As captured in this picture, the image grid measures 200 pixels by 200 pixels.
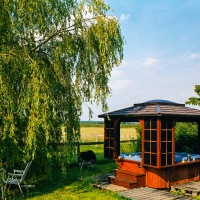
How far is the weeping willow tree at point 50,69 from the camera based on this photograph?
824cm

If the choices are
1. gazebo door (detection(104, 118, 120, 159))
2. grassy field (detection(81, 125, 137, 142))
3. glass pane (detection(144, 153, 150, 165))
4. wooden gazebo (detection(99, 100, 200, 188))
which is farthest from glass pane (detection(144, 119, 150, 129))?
grassy field (detection(81, 125, 137, 142))

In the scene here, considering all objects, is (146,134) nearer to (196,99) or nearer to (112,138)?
(112,138)

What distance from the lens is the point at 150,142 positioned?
33.8 feet

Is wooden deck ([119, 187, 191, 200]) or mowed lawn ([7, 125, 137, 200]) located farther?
mowed lawn ([7, 125, 137, 200])

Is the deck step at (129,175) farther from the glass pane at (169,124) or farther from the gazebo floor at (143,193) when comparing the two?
the glass pane at (169,124)

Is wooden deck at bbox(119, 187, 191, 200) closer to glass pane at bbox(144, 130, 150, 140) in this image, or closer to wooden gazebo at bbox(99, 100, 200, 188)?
wooden gazebo at bbox(99, 100, 200, 188)

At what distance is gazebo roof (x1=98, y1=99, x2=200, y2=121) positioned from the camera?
10.4 meters

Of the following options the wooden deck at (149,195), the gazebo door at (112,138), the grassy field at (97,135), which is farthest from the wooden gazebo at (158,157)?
the grassy field at (97,135)

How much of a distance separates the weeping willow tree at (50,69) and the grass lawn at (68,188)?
97cm

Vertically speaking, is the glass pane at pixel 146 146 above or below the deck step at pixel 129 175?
above

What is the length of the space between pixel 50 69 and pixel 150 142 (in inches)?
171

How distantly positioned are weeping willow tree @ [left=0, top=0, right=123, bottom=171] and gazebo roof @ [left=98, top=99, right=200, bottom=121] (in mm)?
1587

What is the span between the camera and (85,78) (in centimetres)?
1017

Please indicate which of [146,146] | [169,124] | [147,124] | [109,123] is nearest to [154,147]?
[146,146]
